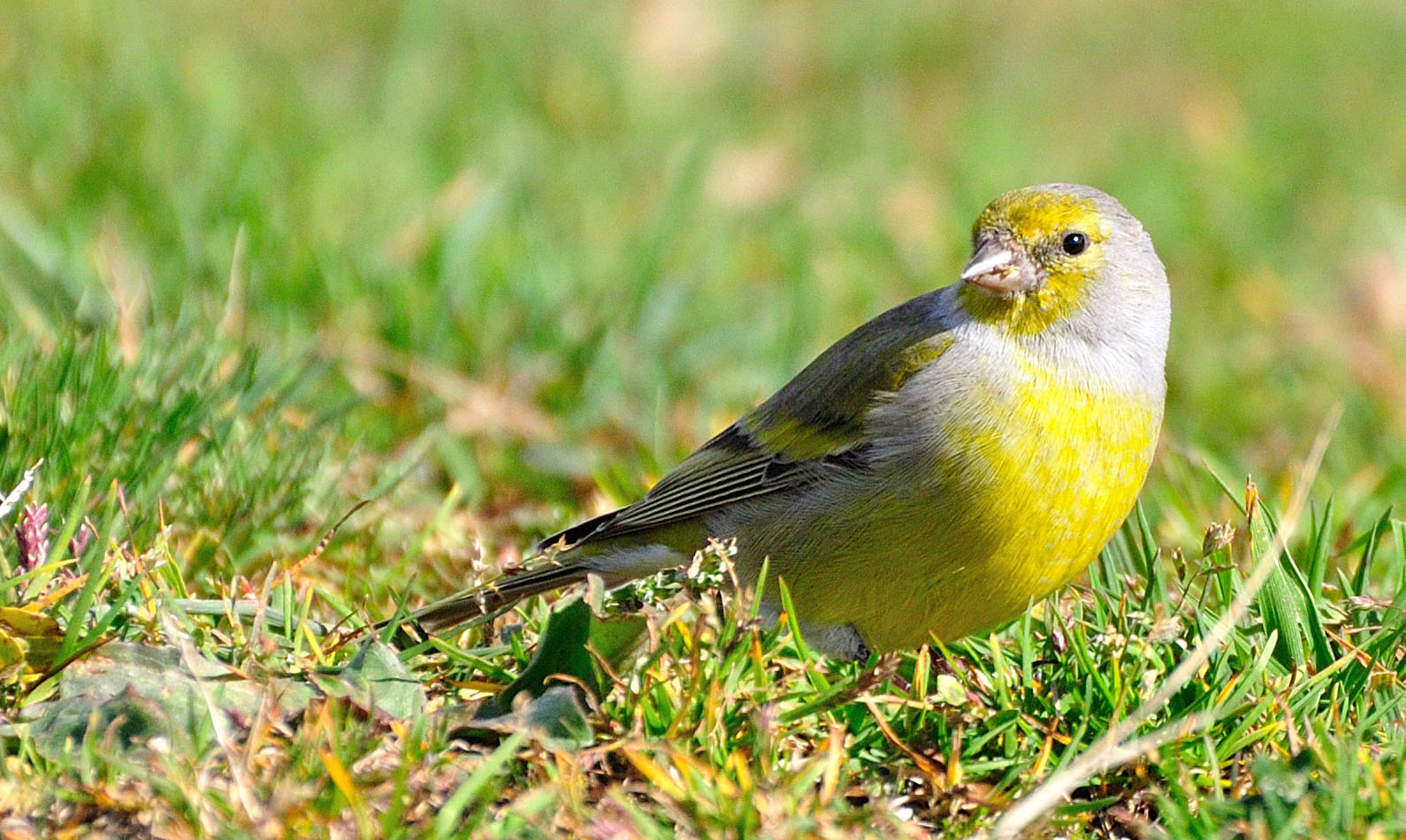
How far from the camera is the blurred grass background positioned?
554 centimetres

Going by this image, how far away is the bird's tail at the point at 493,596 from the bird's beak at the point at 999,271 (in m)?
1.22

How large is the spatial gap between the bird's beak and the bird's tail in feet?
4.02

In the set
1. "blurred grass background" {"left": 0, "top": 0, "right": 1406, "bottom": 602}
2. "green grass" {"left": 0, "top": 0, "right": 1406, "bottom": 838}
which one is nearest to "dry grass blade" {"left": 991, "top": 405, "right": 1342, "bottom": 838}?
"green grass" {"left": 0, "top": 0, "right": 1406, "bottom": 838}

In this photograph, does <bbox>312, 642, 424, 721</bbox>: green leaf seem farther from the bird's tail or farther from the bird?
the bird

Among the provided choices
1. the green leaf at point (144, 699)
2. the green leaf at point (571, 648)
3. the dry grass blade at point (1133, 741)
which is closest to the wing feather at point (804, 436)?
the green leaf at point (571, 648)

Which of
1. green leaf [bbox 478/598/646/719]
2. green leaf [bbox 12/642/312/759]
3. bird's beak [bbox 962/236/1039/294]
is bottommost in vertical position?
green leaf [bbox 478/598/646/719]

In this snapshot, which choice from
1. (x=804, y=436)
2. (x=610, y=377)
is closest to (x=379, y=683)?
(x=804, y=436)

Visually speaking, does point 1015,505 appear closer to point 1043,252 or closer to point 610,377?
point 1043,252

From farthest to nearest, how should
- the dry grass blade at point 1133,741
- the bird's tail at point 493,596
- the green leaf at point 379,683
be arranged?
1. the bird's tail at point 493,596
2. the green leaf at point 379,683
3. the dry grass blade at point 1133,741

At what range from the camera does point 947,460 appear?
3.82m

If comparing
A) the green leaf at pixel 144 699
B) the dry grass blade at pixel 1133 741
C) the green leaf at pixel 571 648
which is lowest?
the dry grass blade at pixel 1133 741

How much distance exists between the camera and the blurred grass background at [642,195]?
218 inches

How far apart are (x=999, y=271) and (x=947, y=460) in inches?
23.8

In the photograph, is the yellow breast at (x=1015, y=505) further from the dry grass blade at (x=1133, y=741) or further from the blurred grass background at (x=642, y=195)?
the blurred grass background at (x=642, y=195)
